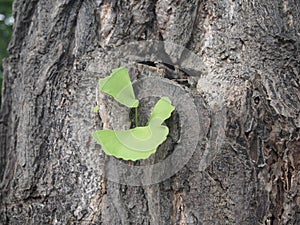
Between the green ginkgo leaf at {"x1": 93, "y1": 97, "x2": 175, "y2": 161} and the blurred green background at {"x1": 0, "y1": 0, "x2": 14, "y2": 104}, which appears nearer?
the green ginkgo leaf at {"x1": 93, "y1": 97, "x2": 175, "y2": 161}

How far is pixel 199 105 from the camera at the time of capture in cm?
114

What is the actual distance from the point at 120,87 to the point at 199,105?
22 centimetres

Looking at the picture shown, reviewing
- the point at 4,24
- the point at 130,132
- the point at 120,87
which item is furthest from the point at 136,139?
the point at 4,24

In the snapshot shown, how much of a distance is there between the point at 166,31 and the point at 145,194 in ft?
1.49

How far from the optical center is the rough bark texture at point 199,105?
1111 millimetres

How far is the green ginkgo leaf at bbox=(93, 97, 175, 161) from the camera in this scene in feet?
3.34

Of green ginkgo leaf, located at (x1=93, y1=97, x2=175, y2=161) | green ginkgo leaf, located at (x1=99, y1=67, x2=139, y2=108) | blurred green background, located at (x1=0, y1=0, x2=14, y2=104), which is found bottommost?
green ginkgo leaf, located at (x1=93, y1=97, x2=175, y2=161)

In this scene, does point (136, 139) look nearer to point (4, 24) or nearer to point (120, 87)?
point (120, 87)

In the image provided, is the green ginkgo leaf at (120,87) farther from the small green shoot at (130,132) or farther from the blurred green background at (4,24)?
the blurred green background at (4,24)

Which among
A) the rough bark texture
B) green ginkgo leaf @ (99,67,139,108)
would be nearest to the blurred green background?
the rough bark texture

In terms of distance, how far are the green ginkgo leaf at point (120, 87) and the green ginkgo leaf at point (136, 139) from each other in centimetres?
8

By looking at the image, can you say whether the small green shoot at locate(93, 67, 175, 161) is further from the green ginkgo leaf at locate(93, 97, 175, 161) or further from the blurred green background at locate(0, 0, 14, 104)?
the blurred green background at locate(0, 0, 14, 104)

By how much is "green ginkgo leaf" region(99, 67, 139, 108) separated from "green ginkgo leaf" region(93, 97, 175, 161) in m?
0.08

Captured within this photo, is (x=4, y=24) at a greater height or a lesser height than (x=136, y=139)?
greater
